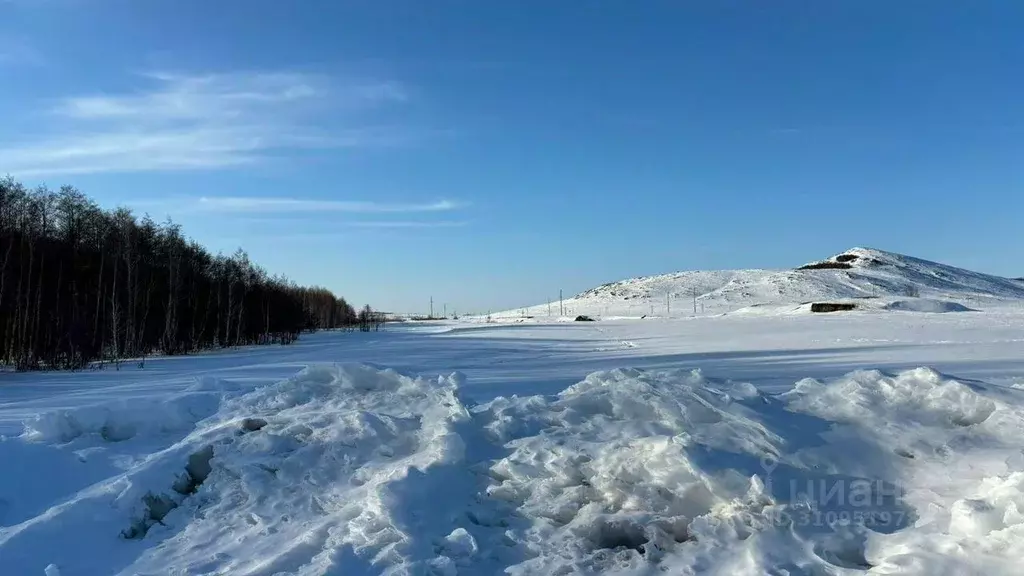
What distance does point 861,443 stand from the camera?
5102mm

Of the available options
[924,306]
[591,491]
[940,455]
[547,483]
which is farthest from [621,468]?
[924,306]

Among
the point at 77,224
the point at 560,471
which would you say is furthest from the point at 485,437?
the point at 77,224

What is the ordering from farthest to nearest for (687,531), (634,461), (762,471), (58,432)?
(58,432)
(634,461)
(762,471)
(687,531)

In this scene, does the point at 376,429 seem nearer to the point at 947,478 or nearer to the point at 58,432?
the point at 58,432

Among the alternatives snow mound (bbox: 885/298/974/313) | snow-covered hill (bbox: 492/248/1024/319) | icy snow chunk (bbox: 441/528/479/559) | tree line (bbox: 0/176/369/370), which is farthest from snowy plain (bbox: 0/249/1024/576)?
snow-covered hill (bbox: 492/248/1024/319)

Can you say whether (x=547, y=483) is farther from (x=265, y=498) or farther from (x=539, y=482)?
(x=265, y=498)

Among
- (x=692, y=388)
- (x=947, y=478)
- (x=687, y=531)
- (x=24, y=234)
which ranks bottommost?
(x=687, y=531)

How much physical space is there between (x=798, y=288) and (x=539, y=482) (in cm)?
9341

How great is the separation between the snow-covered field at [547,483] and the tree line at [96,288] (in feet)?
66.8

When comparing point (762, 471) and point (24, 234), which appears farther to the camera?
point (24, 234)

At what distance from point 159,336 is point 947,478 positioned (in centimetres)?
3793

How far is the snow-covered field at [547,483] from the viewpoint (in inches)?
167

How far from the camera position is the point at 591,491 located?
197 inches

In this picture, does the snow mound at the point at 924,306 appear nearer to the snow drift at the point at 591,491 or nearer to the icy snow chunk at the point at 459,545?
the snow drift at the point at 591,491
